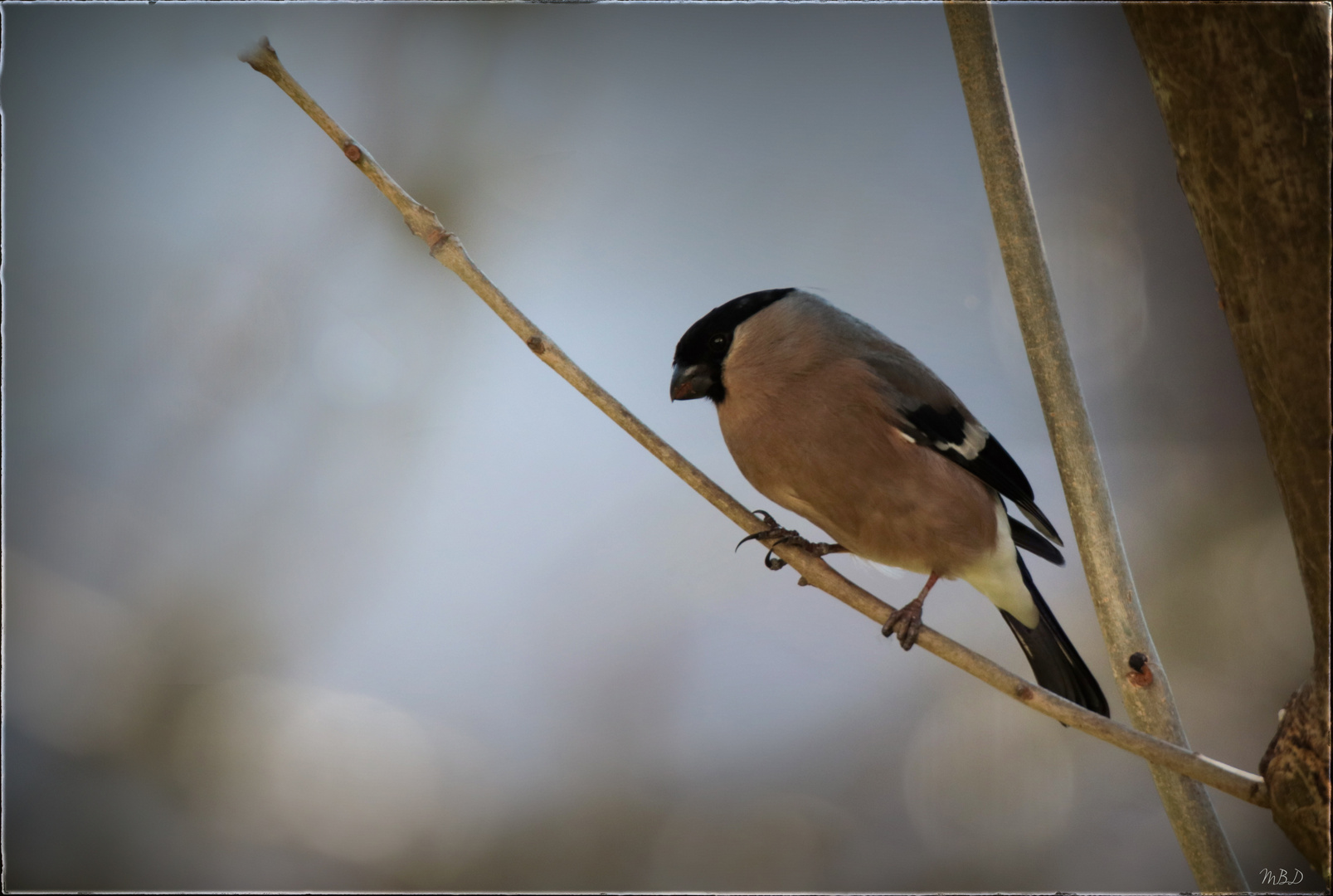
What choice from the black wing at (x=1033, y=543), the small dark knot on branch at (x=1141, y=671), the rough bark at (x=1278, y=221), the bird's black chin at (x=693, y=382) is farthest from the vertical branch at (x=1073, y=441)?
the bird's black chin at (x=693, y=382)

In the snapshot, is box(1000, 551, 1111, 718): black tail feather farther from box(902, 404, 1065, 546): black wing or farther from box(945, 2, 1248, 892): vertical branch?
box(945, 2, 1248, 892): vertical branch

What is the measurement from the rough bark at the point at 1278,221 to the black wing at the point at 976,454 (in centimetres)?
38

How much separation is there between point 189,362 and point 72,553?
348 mm

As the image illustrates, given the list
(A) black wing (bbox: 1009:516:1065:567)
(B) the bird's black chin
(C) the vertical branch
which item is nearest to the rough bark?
(C) the vertical branch

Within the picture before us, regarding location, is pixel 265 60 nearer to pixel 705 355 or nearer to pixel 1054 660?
pixel 705 355

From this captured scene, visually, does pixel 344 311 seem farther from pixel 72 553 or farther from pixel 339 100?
pixel 72 553

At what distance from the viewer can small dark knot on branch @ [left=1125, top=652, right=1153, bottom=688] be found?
34.3 inches

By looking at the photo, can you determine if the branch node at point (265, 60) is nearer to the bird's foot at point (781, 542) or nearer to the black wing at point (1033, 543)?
the bird's foot at point (781, 542)

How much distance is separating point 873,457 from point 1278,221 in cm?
47

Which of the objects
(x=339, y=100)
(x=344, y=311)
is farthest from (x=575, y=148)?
(x=344, y=311)

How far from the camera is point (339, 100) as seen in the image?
138 centimetres

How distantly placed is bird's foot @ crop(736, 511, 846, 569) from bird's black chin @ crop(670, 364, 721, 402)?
0.17 meters

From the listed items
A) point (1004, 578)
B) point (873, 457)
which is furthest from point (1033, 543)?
point (873, 457)

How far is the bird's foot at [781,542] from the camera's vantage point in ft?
3.39
